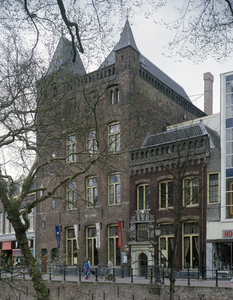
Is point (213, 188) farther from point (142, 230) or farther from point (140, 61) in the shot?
point (140, 61)

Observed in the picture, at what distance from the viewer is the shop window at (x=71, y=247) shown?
31484 mm

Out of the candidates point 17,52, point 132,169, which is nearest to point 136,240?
point 132,169

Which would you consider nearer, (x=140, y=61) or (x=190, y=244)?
(x=190, y=244)

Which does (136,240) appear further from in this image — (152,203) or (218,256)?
(218,256)

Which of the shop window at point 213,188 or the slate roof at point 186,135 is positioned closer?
the shop window at point 213,188

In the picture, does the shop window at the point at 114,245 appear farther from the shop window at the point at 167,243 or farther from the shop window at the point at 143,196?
the shop window at the point at 167,243

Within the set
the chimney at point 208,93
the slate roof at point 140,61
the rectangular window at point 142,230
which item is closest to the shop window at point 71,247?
the rectangular window at point 142,230

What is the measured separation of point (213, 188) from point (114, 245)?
8.82m

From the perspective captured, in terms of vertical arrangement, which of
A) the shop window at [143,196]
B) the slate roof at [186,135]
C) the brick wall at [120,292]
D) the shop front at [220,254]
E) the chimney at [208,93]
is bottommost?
the brick wall at [120,292]

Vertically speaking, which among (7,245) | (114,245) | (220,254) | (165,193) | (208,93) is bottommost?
(7,245)

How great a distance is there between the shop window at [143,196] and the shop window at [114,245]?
8.76ft

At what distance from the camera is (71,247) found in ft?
105

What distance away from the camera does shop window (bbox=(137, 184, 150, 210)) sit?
89.7 ft

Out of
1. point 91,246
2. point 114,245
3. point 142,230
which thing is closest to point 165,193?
point 142,230
